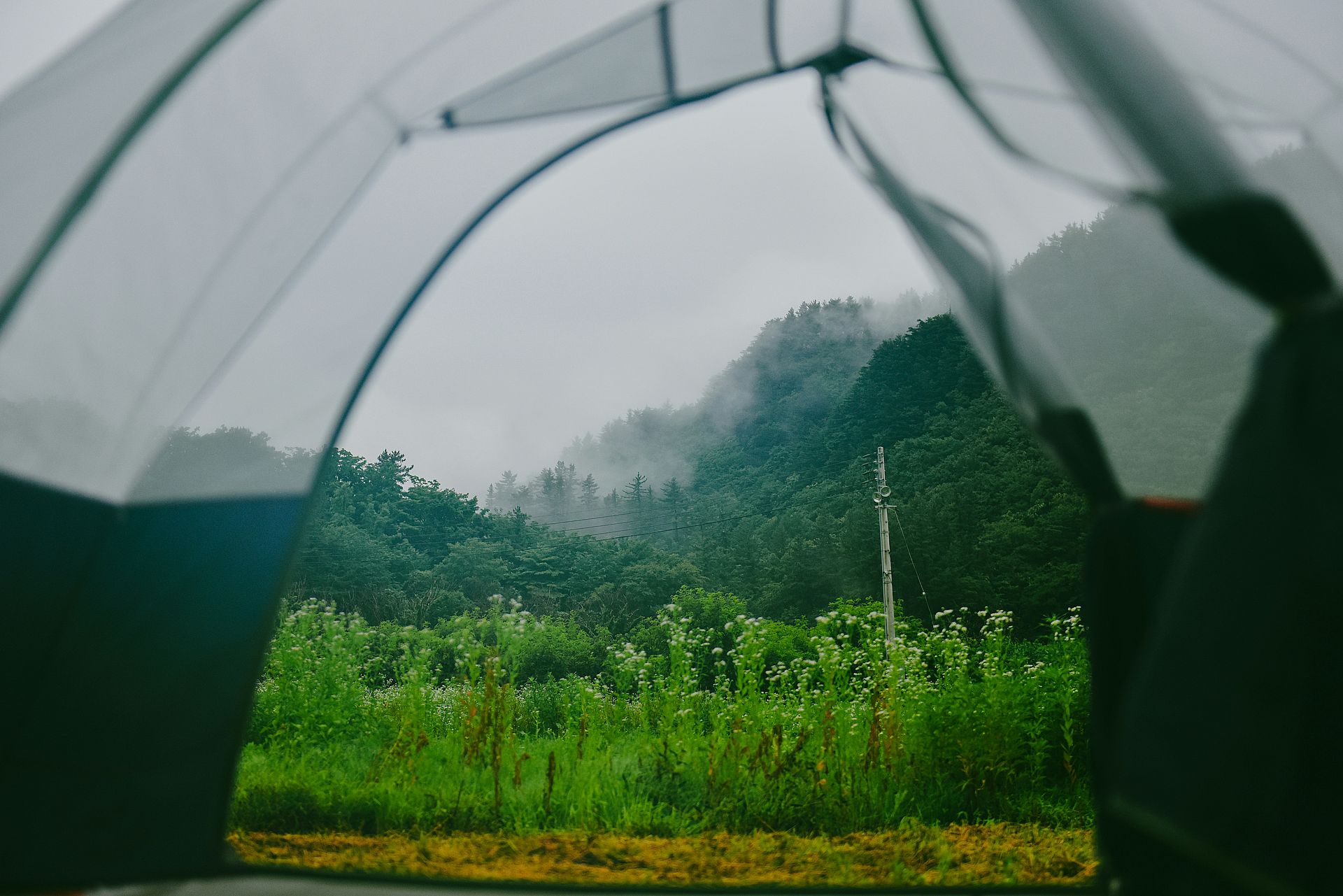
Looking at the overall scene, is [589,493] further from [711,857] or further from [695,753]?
[711,857]

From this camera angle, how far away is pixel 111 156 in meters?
1.20

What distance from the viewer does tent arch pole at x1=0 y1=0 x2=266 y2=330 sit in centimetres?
116

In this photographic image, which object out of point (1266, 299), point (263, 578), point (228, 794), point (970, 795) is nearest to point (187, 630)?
point (263, 578)

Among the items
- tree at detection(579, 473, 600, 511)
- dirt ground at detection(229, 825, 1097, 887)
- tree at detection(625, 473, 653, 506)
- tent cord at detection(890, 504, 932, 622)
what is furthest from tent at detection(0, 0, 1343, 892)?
tree at detection(579, 473, 600, 511)

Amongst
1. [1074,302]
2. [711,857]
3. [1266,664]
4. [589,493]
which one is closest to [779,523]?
[589,493]

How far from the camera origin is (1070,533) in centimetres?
666

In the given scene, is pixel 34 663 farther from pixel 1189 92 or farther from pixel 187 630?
pixel 1189 92

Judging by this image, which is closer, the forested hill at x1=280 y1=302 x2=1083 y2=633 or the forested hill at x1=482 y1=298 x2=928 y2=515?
the forested hill at x1=280 y1=302 x2=1083 y2=633

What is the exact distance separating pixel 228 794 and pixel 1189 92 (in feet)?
6.68

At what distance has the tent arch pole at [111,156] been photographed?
3.80ft

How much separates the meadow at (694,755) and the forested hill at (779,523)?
3753 millimetres

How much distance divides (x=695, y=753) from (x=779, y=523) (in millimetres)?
8369

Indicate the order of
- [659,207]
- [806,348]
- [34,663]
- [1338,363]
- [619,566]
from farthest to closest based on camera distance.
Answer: [659,207] < [806,348] < [619,566] < [34,663] < [1338,363]

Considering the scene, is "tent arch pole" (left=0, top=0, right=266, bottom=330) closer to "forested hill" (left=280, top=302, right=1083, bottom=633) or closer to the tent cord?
"forested hill" (left=280, top=302, right=1083, bottom=633)
